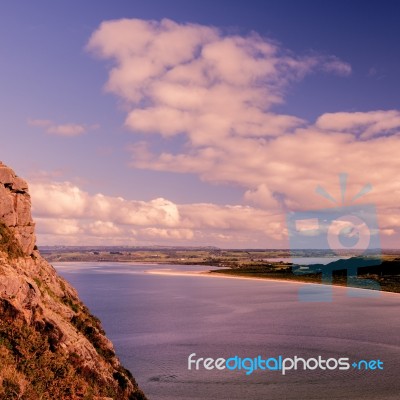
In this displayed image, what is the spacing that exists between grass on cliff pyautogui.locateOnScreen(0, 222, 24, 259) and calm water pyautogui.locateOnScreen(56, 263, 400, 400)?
19.5 metres

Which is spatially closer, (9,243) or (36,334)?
(36,334)

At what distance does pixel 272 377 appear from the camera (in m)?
47.4

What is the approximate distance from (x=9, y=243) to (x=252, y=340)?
46.3 meters

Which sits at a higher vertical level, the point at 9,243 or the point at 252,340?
the point at 9,243

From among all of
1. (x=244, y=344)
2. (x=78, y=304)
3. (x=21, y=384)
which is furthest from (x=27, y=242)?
(x=244, y=344)

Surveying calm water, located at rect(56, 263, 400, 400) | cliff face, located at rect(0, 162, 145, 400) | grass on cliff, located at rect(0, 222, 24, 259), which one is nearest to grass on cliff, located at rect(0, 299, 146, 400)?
cliff face, located at rect(0, 162, 145, 400)

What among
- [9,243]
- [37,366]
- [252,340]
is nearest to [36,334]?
[37,366]

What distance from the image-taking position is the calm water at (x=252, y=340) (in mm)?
43344

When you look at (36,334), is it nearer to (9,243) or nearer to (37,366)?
(37,366)

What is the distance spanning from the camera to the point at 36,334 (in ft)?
82.6

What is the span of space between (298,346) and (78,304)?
3681 centimetres

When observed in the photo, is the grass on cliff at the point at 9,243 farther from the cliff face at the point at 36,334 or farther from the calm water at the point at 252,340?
the calm water at the point at 252,340

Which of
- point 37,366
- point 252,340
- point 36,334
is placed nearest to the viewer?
point 37,366

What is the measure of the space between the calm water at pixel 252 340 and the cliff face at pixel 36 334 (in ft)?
40.7
